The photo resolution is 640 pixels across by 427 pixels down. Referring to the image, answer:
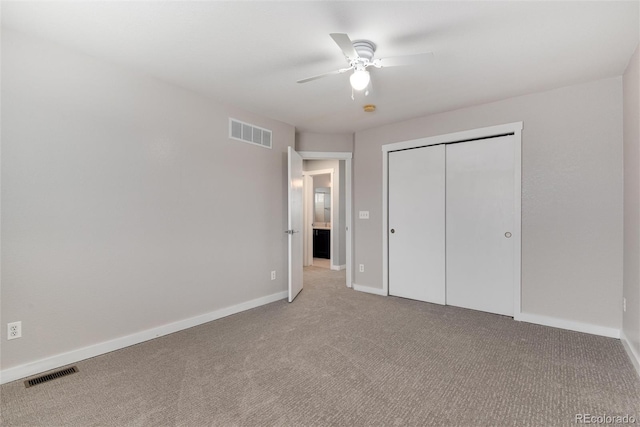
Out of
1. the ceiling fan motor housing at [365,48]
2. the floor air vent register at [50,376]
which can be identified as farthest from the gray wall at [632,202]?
the floor air vent register at [50,376]

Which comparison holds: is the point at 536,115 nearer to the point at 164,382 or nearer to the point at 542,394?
the point at 542,394

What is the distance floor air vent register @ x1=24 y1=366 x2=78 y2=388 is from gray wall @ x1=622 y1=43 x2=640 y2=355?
13.6 feet

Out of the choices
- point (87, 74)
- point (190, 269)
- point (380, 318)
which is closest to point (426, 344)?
point (380, 318)

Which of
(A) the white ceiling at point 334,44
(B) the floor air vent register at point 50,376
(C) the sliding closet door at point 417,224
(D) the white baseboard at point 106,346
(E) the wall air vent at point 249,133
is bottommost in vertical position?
(B) the floor air vent register at point 50,376

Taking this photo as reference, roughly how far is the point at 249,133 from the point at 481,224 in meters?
→ 2.97

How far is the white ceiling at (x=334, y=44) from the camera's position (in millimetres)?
1854

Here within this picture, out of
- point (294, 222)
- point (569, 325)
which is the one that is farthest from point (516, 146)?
point (294, 222)

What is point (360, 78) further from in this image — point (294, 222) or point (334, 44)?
point (294, 222)

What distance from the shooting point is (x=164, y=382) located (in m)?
2.07

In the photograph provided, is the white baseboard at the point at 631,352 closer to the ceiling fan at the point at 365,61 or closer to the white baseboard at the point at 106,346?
the ceiling fan at the point at 365,61

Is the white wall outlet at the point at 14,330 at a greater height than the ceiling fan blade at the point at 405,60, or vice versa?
the ceiling fan blade at the point at 405,60

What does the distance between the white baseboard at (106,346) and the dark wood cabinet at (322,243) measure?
11.5ft

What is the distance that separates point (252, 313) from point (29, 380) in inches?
73.7

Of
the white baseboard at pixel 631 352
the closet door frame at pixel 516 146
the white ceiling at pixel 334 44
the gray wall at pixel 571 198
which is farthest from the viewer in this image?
the closet door frame at pixel 516 146
